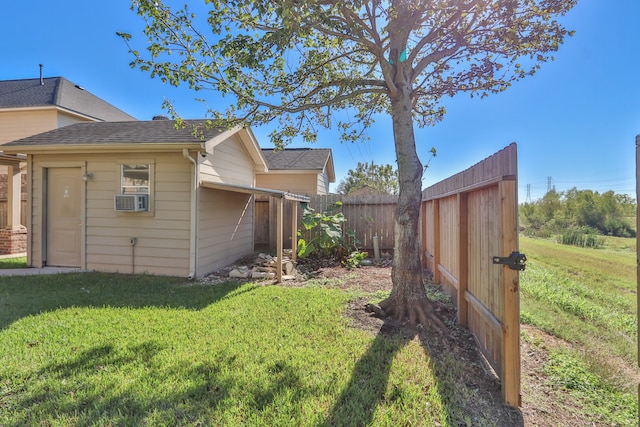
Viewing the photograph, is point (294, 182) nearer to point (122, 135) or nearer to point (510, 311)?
point (122, 135)

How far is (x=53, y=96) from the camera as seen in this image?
11820mm

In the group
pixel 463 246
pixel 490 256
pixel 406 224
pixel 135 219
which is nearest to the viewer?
pixel 490 256

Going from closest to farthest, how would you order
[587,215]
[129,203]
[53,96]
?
1. [129,203]
2. [53,96]
3. [587,215]

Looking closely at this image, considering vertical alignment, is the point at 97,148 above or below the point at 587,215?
above

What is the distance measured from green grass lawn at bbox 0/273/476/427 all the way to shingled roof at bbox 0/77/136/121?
10924 mm

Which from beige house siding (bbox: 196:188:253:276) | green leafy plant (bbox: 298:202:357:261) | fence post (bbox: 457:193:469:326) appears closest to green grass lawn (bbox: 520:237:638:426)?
fence post (bbox: 457:193:469:326)

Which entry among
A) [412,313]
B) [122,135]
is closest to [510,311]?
[412,313]

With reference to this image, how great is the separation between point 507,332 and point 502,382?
404 mm

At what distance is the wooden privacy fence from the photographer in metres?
2.15

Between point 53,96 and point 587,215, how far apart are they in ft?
103

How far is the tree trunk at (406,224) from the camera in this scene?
392cm

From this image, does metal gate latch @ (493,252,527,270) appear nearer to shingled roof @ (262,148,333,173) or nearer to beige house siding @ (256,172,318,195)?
shingled roof @ (262,148,333,173)

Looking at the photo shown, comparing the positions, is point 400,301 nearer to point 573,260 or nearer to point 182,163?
point 182,163

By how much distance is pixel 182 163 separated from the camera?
6.40m
